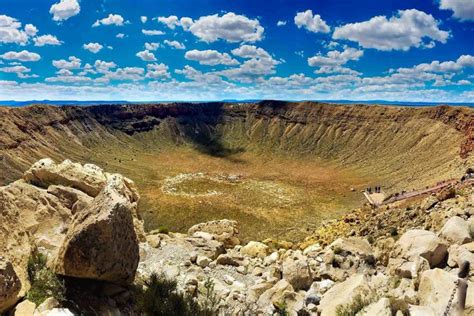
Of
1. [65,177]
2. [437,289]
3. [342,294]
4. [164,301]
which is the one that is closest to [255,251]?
[342,294]

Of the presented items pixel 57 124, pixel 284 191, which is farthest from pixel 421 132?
pixel 57 124

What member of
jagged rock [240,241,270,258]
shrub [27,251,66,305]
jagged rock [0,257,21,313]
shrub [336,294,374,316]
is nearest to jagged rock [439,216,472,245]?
shrub [336,294,374,316]

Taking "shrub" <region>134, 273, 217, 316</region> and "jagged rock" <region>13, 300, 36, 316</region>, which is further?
"shrub" <region>134, 273, 217, 316</region>

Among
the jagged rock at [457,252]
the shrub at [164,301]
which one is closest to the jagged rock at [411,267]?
the jagged rock at [457,252]

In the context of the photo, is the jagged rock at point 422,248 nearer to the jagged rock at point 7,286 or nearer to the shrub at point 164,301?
the shrub at point 164,301

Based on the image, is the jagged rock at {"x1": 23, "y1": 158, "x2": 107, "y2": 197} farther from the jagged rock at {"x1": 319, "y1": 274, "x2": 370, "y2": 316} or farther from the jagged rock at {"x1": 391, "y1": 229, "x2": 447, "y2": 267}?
the jagged rock at {"x1": 391, "y1": 229, "x2": 447, "y2": 267}

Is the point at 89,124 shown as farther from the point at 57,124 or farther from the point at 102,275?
the point at 102,275

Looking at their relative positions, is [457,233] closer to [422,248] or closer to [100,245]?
[422,248]
